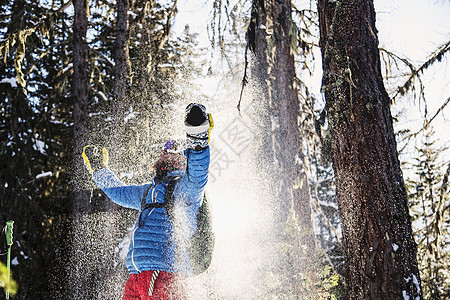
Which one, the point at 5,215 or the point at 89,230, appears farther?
the point at 5,215

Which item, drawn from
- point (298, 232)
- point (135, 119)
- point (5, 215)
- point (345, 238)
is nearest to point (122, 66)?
point (135, 119)

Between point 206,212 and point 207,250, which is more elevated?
point 206,212

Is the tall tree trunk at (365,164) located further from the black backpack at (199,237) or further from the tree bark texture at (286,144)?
the tree bark texture at (286,144)

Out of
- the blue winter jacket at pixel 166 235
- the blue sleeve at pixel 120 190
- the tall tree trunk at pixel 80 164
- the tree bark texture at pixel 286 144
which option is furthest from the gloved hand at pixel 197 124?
the tall tree trunk at pixel 80 164

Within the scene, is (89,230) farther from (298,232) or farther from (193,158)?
(193,158)

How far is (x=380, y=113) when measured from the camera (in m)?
2.75

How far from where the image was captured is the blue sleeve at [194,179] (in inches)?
100

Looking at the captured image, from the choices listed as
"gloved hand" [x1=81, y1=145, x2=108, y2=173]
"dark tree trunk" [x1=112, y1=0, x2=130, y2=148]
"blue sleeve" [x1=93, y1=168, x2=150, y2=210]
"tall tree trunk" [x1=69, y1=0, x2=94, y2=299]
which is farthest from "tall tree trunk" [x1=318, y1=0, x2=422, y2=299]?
"tall tree trunk" [x1=69, y1=0, x2=94, y2=299]

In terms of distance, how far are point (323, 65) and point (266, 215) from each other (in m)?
4.26

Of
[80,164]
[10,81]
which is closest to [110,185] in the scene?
[80,164]

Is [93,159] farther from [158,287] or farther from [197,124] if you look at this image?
[197,124]

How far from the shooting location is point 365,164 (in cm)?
267

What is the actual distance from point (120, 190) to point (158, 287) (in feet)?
3.55

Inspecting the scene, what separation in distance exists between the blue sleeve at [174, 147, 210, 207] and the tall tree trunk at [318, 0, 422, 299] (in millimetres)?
1086
